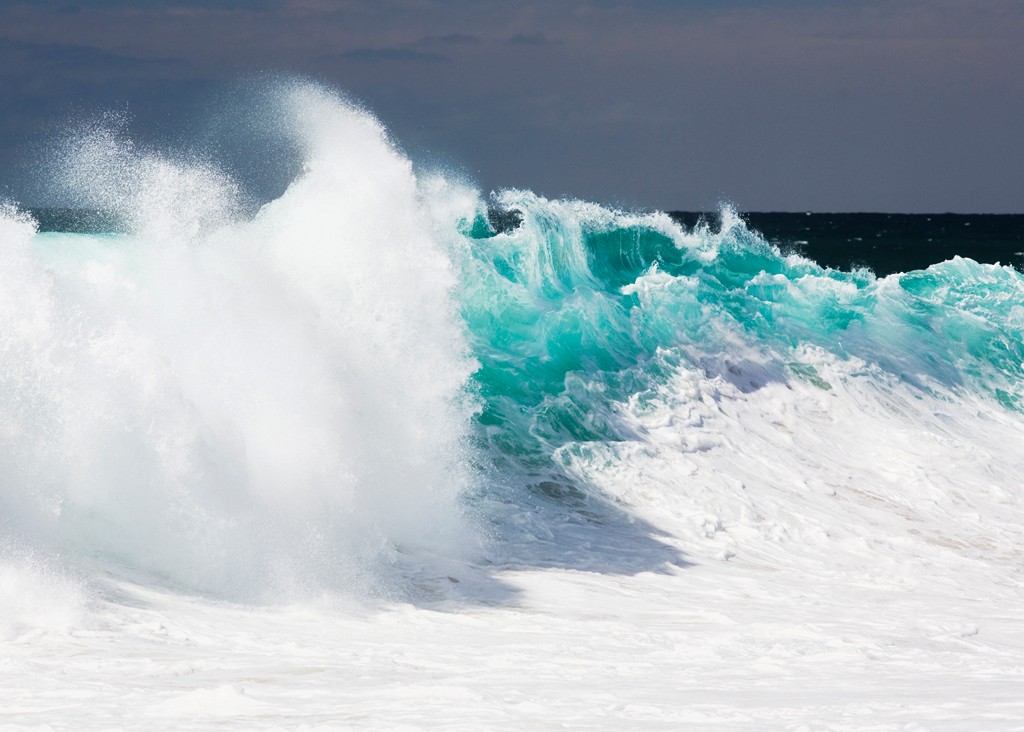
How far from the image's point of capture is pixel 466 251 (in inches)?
591

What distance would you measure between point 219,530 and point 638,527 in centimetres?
375

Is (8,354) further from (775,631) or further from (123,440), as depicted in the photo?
(775,631)

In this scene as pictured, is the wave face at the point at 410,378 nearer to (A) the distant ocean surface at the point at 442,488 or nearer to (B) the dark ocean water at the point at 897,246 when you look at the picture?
(A) the distant ocean surface at the point at 442,488

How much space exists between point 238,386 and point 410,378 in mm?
1970

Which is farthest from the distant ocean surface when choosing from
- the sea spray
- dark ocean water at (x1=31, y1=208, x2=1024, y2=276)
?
dark ocean water at (x1=31, y1=208, x2=1024, y2=276)

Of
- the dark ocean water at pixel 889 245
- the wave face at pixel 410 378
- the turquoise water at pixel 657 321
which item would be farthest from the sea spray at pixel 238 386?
the dark ocean water at pixel 889 245

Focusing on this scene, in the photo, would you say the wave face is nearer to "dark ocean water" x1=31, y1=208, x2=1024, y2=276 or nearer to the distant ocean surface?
the distant ocean surface

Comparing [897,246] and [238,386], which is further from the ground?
[897,246]

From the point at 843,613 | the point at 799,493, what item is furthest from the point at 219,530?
the point at 799,493

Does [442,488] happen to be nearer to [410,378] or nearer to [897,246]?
[410,378]

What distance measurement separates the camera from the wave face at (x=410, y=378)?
797cm

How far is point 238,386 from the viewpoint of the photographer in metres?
9.09

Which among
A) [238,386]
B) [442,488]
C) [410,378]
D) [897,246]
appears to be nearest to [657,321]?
[410,378]

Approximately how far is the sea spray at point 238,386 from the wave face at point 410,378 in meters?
0.02
